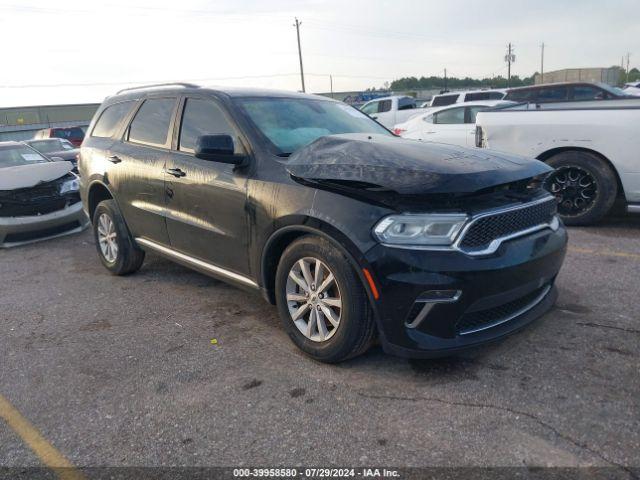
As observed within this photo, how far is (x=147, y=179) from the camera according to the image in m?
4.52

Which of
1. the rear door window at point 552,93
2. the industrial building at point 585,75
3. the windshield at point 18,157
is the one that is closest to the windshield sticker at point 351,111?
the windshield at point 18,157

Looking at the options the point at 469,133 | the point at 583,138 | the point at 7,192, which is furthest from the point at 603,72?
the point at 7,192

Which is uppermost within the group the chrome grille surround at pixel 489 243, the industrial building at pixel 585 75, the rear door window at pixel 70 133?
the industrial building at pixel 585 75

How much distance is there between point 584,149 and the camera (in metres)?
6.16

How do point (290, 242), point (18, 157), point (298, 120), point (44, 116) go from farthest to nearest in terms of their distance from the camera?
point (44, 116), point (18, 157), point (298, 120), point (290, 242)

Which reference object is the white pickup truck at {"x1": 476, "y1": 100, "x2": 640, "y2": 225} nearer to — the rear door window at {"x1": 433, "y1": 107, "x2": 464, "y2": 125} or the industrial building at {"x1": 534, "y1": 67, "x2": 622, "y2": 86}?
the rear door window at {"x1": 433, "y1": 107, "x2": 464, "y2": 125}

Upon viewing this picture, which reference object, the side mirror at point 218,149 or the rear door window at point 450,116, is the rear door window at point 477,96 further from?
the side mirror at point 218,149

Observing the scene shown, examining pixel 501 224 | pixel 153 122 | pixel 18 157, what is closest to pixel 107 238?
pixel 153 122

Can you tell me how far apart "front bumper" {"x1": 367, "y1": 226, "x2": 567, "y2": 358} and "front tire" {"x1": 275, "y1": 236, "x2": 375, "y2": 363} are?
0.49ft

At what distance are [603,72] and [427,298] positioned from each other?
176ft

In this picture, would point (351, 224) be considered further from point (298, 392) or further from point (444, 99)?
point (444, 99)

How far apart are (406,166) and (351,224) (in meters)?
0.45

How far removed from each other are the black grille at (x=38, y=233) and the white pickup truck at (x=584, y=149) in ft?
20.1

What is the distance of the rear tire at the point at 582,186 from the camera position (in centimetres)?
602
